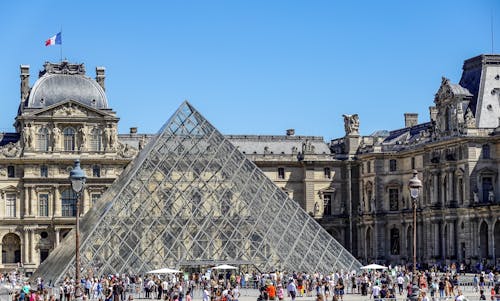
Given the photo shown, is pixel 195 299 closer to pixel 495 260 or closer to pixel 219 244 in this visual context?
pixel 219 244

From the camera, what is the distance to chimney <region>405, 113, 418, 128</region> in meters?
86.8

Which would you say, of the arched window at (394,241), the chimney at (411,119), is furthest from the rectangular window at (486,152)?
the chimney at (411,119)

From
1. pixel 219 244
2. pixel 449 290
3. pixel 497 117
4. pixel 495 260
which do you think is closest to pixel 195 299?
pixel 219 244

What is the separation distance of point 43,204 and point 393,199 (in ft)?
77.0

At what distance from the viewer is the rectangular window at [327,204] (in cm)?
8669

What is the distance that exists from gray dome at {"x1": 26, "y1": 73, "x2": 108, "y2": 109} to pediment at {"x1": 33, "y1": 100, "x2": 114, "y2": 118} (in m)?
0.48

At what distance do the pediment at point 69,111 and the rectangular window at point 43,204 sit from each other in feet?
17.6

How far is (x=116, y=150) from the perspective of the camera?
80188 mm

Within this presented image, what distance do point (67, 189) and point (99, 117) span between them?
5.21 m

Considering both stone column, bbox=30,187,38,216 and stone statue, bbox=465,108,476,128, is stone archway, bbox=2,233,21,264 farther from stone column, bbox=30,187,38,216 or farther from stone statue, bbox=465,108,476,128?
stone statue, bbox=465,108,476,128

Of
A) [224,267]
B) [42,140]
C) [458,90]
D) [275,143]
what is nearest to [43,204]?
[42,140]

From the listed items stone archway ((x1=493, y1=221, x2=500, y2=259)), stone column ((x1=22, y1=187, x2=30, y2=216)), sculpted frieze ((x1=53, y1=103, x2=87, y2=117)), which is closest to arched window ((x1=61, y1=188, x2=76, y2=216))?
stone column ((x1=22, y1=187, x2=30, y2=216))

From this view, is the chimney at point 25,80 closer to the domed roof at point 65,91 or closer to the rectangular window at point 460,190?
the domed roof at point 65,91

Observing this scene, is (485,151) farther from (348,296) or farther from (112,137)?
(348,296)
